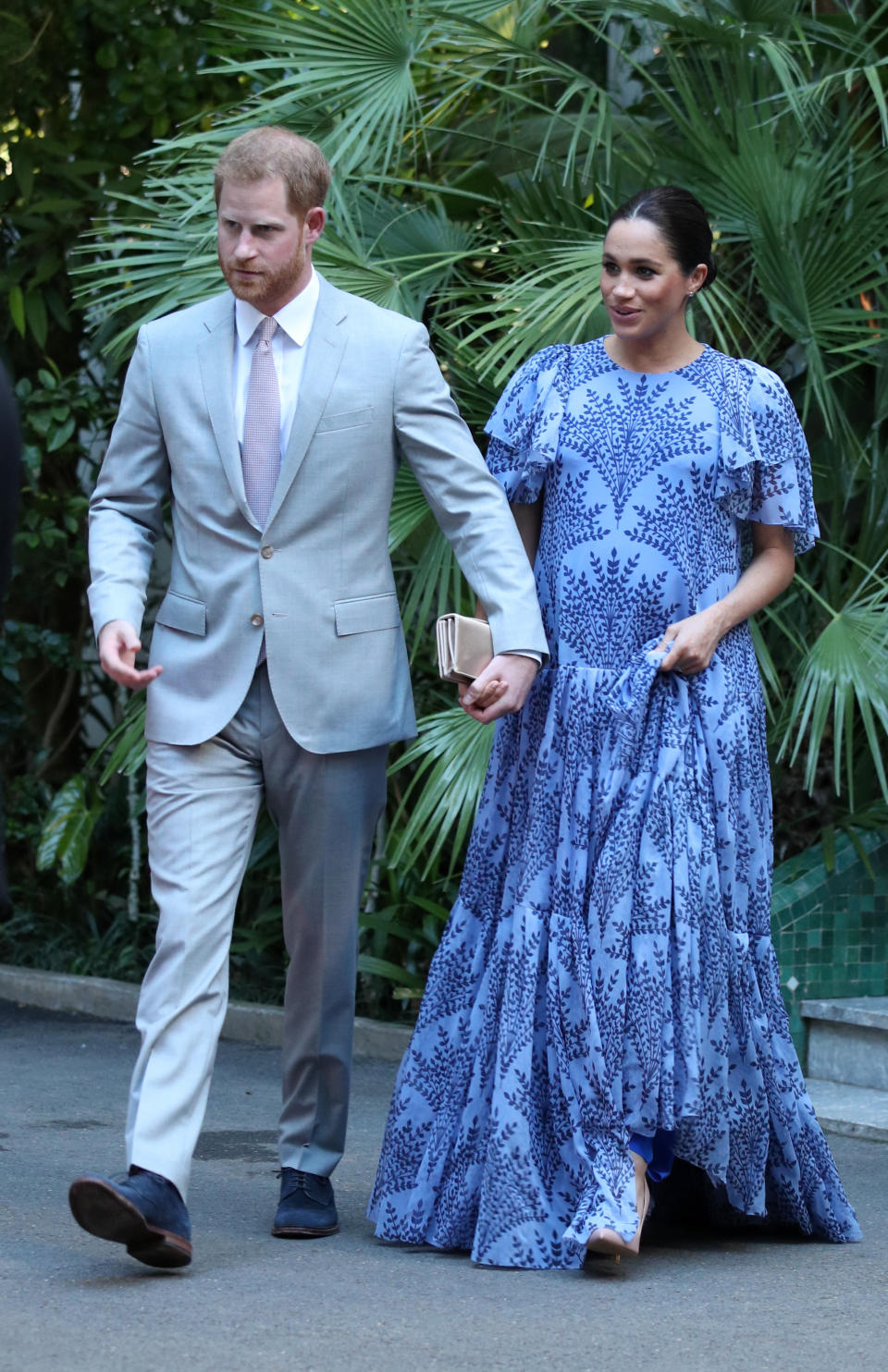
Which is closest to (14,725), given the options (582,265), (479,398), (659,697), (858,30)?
(479,398)

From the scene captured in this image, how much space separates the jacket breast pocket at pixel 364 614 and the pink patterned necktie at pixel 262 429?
0.69 feet

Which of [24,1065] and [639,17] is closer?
[24,1065]

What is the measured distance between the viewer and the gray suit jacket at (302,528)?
12.0ft

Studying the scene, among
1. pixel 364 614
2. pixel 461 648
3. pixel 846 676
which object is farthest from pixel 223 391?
pixel 846 676

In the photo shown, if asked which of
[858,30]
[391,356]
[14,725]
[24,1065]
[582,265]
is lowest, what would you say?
[24,1065]

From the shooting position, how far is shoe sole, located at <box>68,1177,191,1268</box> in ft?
10.6

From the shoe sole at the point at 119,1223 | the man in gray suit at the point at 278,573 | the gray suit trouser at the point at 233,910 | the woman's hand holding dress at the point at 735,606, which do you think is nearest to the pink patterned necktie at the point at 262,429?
the man in gray suit at the point at 278,573

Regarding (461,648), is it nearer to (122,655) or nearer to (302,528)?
(302,528)

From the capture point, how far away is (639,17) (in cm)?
649

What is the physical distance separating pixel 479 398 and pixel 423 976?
1774mm

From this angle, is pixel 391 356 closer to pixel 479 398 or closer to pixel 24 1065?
pixel 479 398

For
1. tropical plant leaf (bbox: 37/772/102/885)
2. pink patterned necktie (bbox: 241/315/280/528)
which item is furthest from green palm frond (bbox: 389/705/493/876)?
tropical plant leaf (bbox: 37/772/102/885)

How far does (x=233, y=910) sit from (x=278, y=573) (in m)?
0.61

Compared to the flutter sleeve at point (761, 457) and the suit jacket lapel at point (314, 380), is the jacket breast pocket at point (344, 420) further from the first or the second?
the flutter sleeve at point (761, 457)
